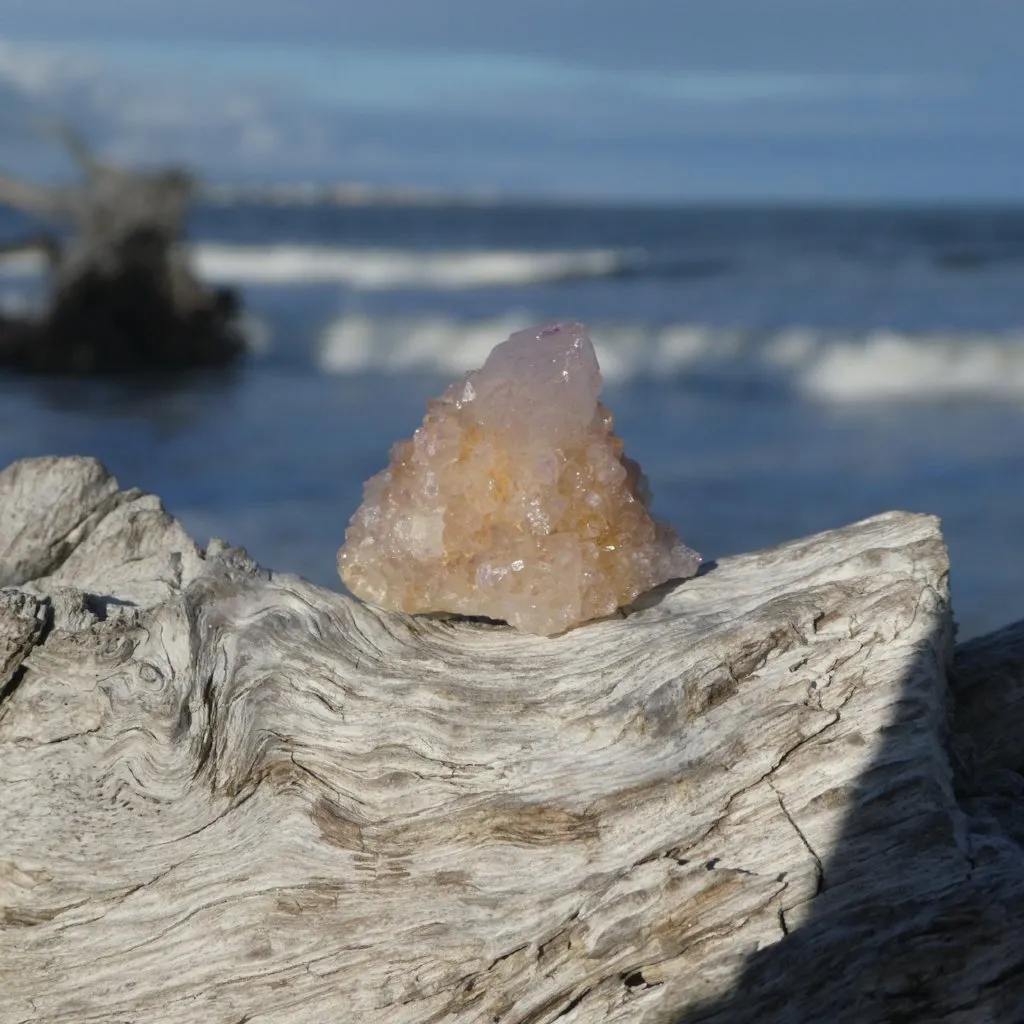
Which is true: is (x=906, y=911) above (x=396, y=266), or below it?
below

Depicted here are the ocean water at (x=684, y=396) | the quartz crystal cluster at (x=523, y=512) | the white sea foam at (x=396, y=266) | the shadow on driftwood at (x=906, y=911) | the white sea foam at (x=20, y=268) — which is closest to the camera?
the shadow on driftwood at (x=906, y=911)

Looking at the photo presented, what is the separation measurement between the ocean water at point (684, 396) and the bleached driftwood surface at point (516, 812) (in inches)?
152

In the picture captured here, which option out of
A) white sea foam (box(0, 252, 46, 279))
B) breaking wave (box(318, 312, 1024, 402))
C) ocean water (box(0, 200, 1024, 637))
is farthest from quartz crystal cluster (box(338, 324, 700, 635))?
white sea foam (box(0, 252, 46, 279))

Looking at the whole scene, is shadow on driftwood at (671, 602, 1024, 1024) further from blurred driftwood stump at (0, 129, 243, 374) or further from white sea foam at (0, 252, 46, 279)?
white sea foam at (0, 252, 46, 279)

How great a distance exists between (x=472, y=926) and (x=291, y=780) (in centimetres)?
46

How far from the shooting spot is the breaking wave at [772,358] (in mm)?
13875

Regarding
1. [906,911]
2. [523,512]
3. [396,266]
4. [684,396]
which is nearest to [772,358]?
[684,396]

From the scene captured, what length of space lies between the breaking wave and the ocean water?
0.05 m

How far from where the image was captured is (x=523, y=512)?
275 cm

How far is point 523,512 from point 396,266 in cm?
3238

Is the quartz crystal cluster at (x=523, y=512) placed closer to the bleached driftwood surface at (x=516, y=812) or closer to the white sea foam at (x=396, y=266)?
the bleached driftwood surface at (x=516, y=812)

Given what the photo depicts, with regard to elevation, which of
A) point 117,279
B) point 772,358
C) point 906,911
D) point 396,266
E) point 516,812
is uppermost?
point 396,266

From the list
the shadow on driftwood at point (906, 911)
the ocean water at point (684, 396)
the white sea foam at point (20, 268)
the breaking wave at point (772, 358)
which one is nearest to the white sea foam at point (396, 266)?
the ocean water at point (684, 396)

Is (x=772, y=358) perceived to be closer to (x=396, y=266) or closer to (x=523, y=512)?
(x=523, y=512)
